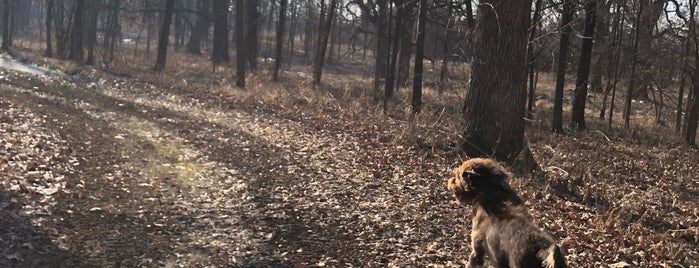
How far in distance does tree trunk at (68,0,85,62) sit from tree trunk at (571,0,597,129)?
93.3ft

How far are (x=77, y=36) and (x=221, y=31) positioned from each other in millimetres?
9465

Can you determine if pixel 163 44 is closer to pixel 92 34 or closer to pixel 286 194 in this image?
pixel 92 34

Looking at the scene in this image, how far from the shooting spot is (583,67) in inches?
741

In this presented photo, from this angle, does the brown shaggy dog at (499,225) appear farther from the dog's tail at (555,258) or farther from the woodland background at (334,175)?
the woodland background at (334,175)

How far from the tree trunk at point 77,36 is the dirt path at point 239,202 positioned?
21977mm

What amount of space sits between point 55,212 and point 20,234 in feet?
3.02

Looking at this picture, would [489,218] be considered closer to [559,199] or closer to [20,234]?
[559,199]

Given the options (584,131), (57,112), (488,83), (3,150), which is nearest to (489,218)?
(488,83)

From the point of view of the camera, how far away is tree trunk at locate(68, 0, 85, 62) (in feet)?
114

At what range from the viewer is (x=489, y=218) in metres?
4.88

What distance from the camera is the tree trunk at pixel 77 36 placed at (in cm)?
3466

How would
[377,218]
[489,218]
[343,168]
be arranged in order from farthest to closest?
[343,168], [377,218], [489,218]

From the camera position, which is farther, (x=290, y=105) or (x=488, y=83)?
(x=290, y=105)

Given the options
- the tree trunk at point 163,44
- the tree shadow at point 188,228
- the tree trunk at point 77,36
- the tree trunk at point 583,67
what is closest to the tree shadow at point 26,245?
the tree shadow at point 188,228
